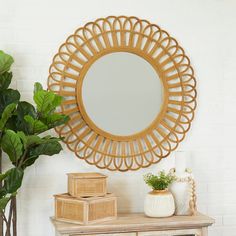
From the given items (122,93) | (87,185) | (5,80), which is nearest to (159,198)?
(87,185)

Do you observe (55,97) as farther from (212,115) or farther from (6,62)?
(212,115)

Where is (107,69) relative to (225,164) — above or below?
above

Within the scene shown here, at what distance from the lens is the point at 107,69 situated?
127 inches

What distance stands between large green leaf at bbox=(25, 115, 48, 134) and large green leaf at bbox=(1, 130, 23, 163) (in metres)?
0.12

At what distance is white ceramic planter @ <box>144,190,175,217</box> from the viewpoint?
298cm

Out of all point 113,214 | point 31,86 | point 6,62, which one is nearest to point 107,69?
point 31,86

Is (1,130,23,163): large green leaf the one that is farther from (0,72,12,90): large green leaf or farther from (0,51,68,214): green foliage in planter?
(0,72,12,90): large green leaf

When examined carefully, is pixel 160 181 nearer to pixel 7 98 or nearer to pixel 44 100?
pixel 44 100

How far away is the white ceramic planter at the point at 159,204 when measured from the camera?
2.98m

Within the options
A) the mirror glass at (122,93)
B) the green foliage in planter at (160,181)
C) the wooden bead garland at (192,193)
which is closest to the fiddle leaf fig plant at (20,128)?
the mirror glass at (122,93)

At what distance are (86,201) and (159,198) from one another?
0.44 metres

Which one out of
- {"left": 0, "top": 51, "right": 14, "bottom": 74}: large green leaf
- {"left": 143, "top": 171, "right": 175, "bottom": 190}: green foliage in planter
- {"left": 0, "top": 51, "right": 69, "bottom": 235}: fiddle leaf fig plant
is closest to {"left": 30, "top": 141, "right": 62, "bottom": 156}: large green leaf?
{"left": 0, "top": 51, "right": 69, "bottom": 235}: fiddle leaf fig plant

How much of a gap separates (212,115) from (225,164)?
343mm

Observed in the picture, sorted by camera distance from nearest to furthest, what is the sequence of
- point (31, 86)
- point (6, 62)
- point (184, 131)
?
point (6, 62), point (31, 86), point (184, 131)
